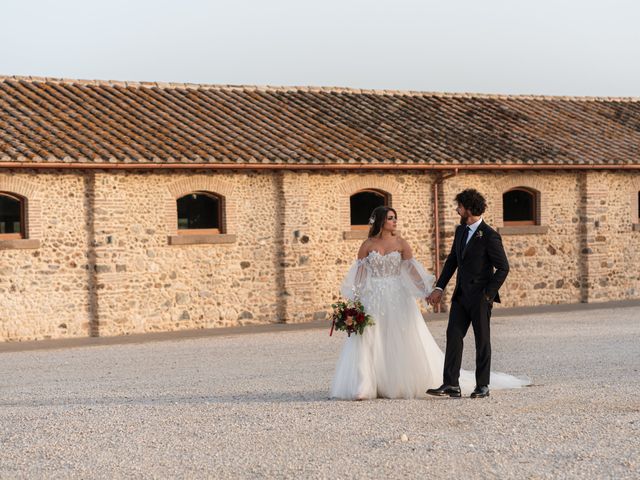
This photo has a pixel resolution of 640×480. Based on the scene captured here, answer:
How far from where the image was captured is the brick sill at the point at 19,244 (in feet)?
55.3

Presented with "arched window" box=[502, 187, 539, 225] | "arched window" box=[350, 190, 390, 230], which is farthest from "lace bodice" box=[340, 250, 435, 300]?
"arched window" box=[502, 187, 539, 225]

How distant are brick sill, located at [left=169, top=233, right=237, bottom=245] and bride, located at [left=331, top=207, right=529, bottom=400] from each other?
27.7 ft

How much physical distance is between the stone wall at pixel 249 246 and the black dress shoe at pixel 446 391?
9363 mm

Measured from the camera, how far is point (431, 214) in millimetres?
20641

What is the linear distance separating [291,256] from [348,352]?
9465mm

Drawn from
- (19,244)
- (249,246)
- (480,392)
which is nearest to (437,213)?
(249,246)

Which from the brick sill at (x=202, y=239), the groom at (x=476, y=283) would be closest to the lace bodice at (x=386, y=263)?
the groom at (x=476, y=283)

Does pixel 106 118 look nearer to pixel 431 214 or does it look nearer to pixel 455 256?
pixel 431 214

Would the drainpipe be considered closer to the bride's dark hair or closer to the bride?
the bride

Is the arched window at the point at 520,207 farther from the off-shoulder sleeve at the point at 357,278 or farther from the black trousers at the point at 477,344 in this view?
the black trousers at the point at 477,344

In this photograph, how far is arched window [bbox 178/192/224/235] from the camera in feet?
60.8

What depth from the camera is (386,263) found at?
32.8ft

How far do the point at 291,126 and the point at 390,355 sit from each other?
37.4 feet

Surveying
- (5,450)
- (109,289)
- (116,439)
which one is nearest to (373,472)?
(116,439)
